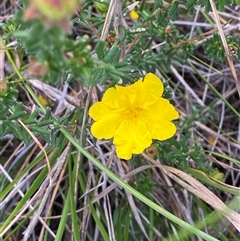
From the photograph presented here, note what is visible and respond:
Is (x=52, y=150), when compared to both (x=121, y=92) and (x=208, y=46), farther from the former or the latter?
(x=208, y=46)

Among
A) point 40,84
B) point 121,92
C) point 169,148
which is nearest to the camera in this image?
point 121,92

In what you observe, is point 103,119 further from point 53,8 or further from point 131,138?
point 53,8

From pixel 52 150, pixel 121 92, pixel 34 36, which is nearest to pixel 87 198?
pixel 52 150

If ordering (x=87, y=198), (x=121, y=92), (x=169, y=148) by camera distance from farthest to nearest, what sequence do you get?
(x=87, y=198), (x=169, y=148), (x=121, y=92)

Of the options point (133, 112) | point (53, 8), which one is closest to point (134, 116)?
point (133, 112)

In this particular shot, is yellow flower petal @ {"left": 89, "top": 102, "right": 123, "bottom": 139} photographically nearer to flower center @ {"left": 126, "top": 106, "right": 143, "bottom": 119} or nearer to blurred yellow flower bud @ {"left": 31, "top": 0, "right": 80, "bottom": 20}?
flower center @ {"left": 126, "top": 106, "right": 143, "bottom": 119}

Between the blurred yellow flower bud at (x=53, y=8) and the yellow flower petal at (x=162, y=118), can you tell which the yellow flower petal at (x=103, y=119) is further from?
the blurred yellow flower bud at (x=53, y=8)

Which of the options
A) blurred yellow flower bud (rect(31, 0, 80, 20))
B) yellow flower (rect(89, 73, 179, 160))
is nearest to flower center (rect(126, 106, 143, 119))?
yellow flower (rect(89, 73, 179, 160))
